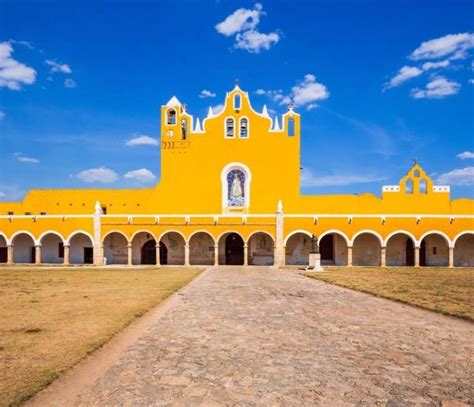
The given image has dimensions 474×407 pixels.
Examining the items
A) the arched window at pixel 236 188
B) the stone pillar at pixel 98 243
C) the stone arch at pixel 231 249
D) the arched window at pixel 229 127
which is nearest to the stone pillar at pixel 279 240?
the stone arch at pixel 231 249

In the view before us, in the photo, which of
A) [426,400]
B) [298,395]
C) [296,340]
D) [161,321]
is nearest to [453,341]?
[296,340]

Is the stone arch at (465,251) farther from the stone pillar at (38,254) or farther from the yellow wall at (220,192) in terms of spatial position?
the stone pillar at (38,254)

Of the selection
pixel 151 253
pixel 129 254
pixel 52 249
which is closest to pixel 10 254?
pixel 52 249

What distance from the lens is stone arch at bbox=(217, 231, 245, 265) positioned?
104 ft

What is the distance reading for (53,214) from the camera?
1308 inches

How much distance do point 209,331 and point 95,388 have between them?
3221mm

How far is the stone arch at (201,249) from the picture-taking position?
104 ft

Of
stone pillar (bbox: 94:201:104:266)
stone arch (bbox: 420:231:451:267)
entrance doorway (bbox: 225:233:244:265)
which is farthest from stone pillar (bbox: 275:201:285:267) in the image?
stone pillar (bbox: 94:201:104:266)

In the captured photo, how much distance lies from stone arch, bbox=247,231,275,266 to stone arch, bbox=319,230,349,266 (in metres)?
3.65

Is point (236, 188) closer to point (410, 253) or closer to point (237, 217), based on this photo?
point (237, 217)

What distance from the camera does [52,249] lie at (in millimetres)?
33188

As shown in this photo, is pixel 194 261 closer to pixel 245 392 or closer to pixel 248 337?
pixel 248 337

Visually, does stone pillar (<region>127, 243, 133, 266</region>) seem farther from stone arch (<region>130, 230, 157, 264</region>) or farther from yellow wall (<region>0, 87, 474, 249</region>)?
stone arch (<region>130, 230, 157, 264</region>)

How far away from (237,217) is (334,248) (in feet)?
24.4
